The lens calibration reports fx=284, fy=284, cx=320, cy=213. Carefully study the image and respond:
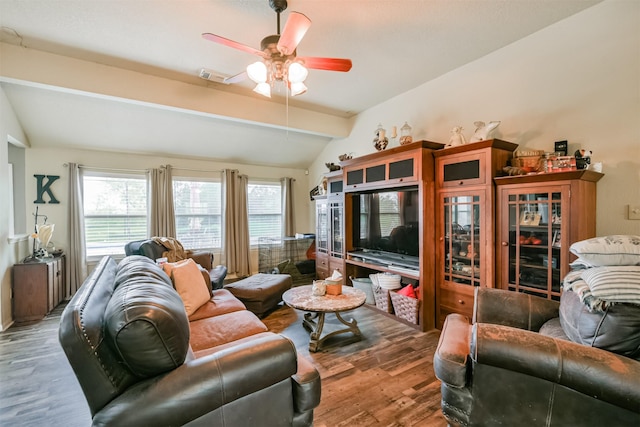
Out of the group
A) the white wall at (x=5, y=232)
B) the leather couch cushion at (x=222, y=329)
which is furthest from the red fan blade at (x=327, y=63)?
the white wall at (x=5, y=232)

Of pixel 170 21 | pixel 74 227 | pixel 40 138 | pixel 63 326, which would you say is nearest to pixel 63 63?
pixel 170 21

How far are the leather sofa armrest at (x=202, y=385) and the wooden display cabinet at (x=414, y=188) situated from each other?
207 cm

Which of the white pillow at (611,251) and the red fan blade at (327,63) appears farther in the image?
the red fan blade at (327,63)

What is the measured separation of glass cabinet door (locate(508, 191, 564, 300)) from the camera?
227 centimetres

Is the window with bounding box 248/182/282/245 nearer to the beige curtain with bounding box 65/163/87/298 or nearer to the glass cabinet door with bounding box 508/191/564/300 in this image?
the beige curtain with bounding box 65/163/87/298

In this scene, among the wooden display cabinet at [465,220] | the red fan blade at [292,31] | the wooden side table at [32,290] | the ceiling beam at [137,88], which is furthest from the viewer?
the wooden side table at [32,290]

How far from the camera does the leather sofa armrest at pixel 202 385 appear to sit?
1027mm

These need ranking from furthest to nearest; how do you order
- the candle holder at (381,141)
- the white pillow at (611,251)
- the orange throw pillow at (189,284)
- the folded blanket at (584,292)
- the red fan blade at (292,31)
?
the candle holder at (381,141), the orange throw pillow at (189,284), the red fan blade at (292,31), the white pillow at (611,251), the folded blanket at (584,292)

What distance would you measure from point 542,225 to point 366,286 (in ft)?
6.73

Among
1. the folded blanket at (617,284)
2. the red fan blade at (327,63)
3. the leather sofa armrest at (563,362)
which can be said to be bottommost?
the leather sofa armrest at (563,362)

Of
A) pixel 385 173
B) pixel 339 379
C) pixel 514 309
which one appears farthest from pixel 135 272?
pixel 385 173

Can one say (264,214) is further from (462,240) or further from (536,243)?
(536,243)

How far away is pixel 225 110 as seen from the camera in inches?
148

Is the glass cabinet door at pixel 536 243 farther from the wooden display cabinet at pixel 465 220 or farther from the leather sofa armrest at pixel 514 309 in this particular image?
the leather sofa armrest at pixel 514 309
